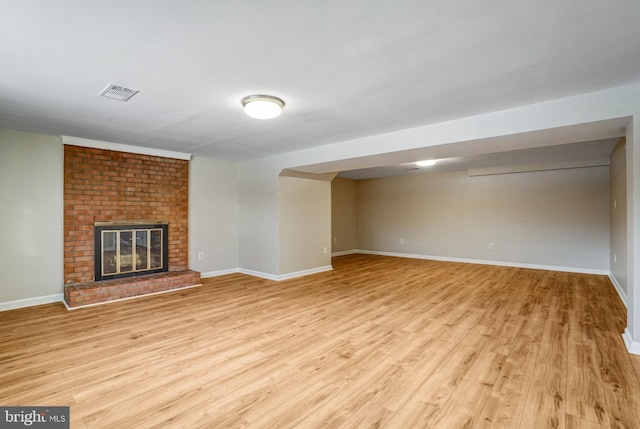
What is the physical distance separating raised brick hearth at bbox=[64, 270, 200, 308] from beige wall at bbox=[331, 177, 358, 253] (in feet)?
14.4

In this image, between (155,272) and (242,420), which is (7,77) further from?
(155,272)

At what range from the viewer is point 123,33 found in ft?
5.86

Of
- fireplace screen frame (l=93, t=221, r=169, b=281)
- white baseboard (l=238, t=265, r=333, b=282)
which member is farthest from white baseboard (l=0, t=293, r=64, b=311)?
white baseboard (l=238, t=265, r=333, b=282)

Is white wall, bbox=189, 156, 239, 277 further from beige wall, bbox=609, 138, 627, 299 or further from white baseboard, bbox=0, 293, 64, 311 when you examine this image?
beige wall, bbox=609, 138, 627, 299

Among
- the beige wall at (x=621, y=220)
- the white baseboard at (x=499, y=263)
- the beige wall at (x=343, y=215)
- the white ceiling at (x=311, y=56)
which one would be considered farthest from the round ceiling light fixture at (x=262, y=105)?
the white baseboard at (x=499, y=263)

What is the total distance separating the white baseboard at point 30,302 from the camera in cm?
383

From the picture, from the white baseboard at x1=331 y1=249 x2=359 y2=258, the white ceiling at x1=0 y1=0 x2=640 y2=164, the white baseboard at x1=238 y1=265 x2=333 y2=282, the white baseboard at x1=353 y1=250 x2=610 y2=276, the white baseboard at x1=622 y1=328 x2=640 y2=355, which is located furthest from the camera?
the white baseboard at x1=331 y1=249 x2=359 y2=258

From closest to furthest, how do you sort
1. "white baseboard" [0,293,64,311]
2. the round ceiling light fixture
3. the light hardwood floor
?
1. the light hardwood floor
2. the round ceiling light fixture
3. "white baseboard" [0,293,64,311]

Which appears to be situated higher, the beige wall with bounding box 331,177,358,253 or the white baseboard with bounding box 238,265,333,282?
the beige wall with bounding box 331,177,358,253

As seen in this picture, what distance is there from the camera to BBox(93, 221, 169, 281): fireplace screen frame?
450 centimetres

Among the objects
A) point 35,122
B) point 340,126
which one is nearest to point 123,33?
point 340,126

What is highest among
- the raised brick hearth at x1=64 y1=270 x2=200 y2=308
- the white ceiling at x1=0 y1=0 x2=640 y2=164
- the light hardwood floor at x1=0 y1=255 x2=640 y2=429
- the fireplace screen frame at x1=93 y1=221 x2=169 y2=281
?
the white ceiling at x1=0 y1=0 x2=640 y2=164

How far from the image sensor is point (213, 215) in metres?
5.90

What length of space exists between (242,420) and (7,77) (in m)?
3.01
